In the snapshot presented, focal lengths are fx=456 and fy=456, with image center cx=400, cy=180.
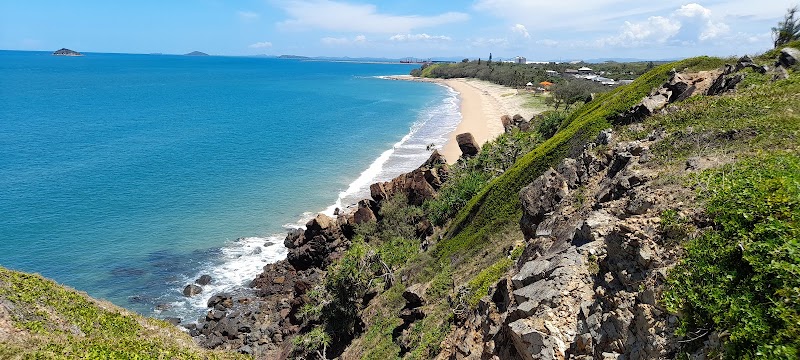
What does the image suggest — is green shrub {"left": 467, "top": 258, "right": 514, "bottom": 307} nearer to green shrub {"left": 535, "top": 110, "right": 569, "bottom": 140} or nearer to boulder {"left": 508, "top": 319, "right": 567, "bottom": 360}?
boulder {"left": 508, "top": 319, "right": 567, "bottom": 360}

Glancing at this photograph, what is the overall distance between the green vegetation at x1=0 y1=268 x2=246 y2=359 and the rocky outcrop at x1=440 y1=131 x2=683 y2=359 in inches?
409

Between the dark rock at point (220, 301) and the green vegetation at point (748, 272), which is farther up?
the green vegetation at point (748, 272)

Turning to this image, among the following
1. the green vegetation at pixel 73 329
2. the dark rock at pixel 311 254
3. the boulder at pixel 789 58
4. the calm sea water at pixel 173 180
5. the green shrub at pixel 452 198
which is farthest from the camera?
the calm sea water at pixel 173 180

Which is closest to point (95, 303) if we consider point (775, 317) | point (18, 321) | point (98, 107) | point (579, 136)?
point (18, 321)

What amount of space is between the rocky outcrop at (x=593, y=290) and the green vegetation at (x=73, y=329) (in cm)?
1040

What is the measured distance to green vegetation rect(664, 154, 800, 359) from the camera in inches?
233

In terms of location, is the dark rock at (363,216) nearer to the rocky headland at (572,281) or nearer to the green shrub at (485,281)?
the rocky headland at (572,281)

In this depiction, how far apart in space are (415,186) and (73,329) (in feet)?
81.2

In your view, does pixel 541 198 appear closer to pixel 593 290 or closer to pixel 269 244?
pixel 593 290

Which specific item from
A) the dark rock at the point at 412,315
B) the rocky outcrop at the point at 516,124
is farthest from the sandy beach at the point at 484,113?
the dark rock at the point at 412,315

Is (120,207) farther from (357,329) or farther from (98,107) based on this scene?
(98,107)

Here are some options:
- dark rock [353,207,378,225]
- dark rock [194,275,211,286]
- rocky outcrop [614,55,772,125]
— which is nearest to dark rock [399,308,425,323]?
rocky outcrop [614,55,772,125]

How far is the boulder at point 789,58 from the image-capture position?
19.5m

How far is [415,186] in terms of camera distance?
1465 inches
